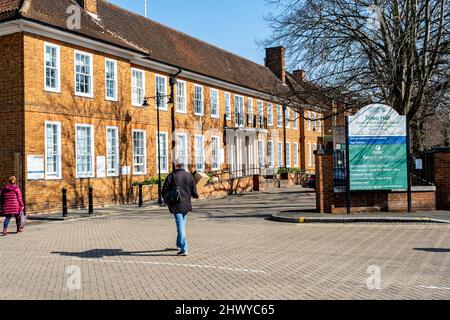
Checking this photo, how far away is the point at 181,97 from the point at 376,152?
48.9ft

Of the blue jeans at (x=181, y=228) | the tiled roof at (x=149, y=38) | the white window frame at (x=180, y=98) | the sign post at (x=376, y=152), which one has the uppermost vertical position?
the tiled roof at (x=149, y=38)

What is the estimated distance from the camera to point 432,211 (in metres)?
16.0

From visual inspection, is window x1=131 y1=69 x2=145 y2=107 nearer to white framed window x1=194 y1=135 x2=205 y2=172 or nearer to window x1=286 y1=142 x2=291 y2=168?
white framed window x1=194 y1=135 x2=205 y2=172

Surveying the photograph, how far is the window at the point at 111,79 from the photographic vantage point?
2256cm

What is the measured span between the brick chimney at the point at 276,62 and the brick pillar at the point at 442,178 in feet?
106

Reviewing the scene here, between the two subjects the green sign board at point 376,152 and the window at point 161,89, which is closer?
the green sign board at point 376,152

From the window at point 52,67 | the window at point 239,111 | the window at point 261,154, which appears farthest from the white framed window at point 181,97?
the window at point 261,154

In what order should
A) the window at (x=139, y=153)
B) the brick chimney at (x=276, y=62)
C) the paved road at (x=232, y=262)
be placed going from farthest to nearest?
the brick chimney at (x=276, y=62)
the window at (x=139, y=153)
the paved road at (x=232, y=262)

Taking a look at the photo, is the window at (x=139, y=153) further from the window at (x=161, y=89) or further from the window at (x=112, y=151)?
the window at (x=161, y=89)

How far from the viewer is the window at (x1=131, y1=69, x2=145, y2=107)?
81.0 ft

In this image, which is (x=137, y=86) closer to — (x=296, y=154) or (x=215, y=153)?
(x=215, y=153)

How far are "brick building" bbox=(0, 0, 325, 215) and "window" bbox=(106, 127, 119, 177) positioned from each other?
0.15 feet

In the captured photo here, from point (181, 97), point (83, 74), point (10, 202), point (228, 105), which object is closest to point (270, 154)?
point (228, 105)
